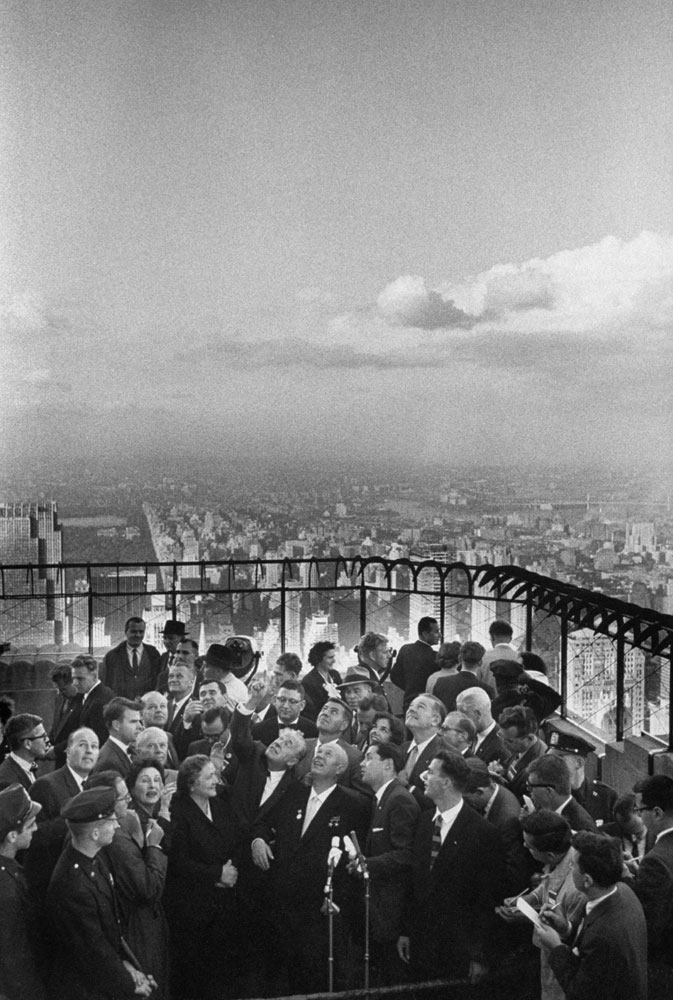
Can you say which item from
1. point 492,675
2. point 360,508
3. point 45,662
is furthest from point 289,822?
point 360,508

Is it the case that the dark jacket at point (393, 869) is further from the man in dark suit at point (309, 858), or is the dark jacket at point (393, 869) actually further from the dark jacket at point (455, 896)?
the man in dark suit at point (309, 858)

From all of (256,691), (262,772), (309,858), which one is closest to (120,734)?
(262,772)

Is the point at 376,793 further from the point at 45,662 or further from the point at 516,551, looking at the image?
the point at 516,551

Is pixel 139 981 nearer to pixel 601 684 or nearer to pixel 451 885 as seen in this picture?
pixel 451 885

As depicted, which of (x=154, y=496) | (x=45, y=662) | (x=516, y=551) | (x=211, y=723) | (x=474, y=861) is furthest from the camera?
(x=154, y=496)

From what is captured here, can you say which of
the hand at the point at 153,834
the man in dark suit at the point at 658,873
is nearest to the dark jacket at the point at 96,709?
the hand at the point at 153,834

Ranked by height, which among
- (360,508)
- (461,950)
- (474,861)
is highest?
(360,508)
